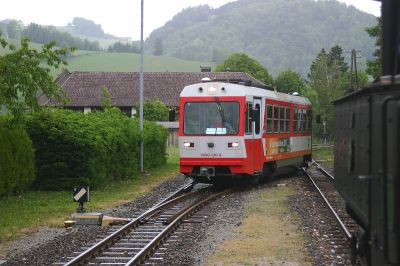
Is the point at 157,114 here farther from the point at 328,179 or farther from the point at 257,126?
the point at 257,126

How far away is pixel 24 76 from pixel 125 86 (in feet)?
200

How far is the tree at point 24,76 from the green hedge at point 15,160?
4.66 feet

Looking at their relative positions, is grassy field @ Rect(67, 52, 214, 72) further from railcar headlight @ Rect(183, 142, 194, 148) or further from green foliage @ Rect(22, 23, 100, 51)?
railcar headlight @ Rect(183, 142, 194, 148)

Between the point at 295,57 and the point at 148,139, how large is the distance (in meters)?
174

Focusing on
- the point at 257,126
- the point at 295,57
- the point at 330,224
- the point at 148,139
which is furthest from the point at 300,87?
the point at 295,57

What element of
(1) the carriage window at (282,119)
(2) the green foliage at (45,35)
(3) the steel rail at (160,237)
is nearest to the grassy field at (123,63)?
(2) the green foliage at (45,35)

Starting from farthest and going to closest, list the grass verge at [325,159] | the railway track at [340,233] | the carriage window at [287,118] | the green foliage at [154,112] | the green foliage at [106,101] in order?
the green foliage at [154,112] < the green foliage at [106,101] < the grass verge at [325,159] < the carriage window at [287,118] < the railway track at [340,233]

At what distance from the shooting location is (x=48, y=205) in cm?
1644

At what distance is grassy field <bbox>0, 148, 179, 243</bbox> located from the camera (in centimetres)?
1338

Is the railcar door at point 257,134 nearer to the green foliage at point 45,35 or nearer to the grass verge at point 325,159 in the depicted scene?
the grass verge at point 325,159

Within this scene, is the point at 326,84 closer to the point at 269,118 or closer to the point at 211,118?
the point at 269,118

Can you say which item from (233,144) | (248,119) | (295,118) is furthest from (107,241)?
(295,118)

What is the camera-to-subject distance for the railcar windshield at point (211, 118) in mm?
19000

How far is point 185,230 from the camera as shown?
41.8 ft
